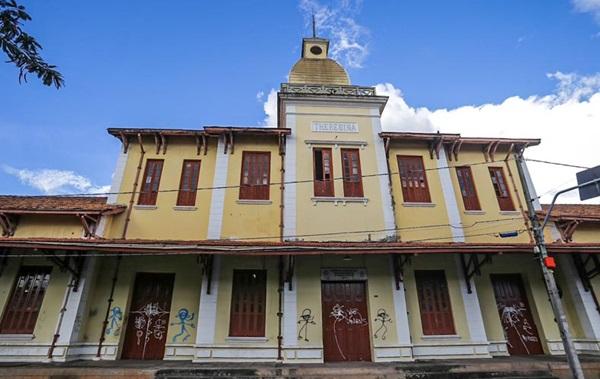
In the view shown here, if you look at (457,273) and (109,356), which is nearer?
(109,356)

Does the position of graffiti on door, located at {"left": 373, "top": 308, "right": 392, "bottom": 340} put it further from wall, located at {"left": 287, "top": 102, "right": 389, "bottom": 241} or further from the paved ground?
wall, located at {"left": 287, "top": 102, "right": 389, "bottom": 241}

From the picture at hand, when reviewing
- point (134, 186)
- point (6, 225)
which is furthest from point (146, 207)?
point (6, 225)

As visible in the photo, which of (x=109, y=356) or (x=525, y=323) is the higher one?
(x=525, y=323)

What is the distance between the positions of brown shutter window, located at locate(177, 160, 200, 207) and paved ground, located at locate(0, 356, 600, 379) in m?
5.57

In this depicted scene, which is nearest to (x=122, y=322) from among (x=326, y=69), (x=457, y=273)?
(x=457, y=273)

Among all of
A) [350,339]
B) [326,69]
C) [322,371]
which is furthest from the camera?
[326,69]

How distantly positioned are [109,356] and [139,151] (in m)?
7.60

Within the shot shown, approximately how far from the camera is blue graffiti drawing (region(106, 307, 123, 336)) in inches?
417

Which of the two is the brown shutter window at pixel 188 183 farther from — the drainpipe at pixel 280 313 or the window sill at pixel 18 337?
Result: the window sill at pixel 18 337

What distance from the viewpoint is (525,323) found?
11805 millimetres

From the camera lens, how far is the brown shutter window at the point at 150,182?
12.3 m

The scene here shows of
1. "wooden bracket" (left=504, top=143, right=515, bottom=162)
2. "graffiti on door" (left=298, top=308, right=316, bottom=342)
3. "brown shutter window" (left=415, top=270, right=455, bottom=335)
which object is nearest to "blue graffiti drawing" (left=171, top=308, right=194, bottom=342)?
"graffiti on door" (left=298, top=308, right=316, bottom=342)

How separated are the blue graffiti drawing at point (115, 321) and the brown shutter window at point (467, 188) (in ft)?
44.7

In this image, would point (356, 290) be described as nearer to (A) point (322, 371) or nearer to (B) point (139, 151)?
(A) point (322, 371)
